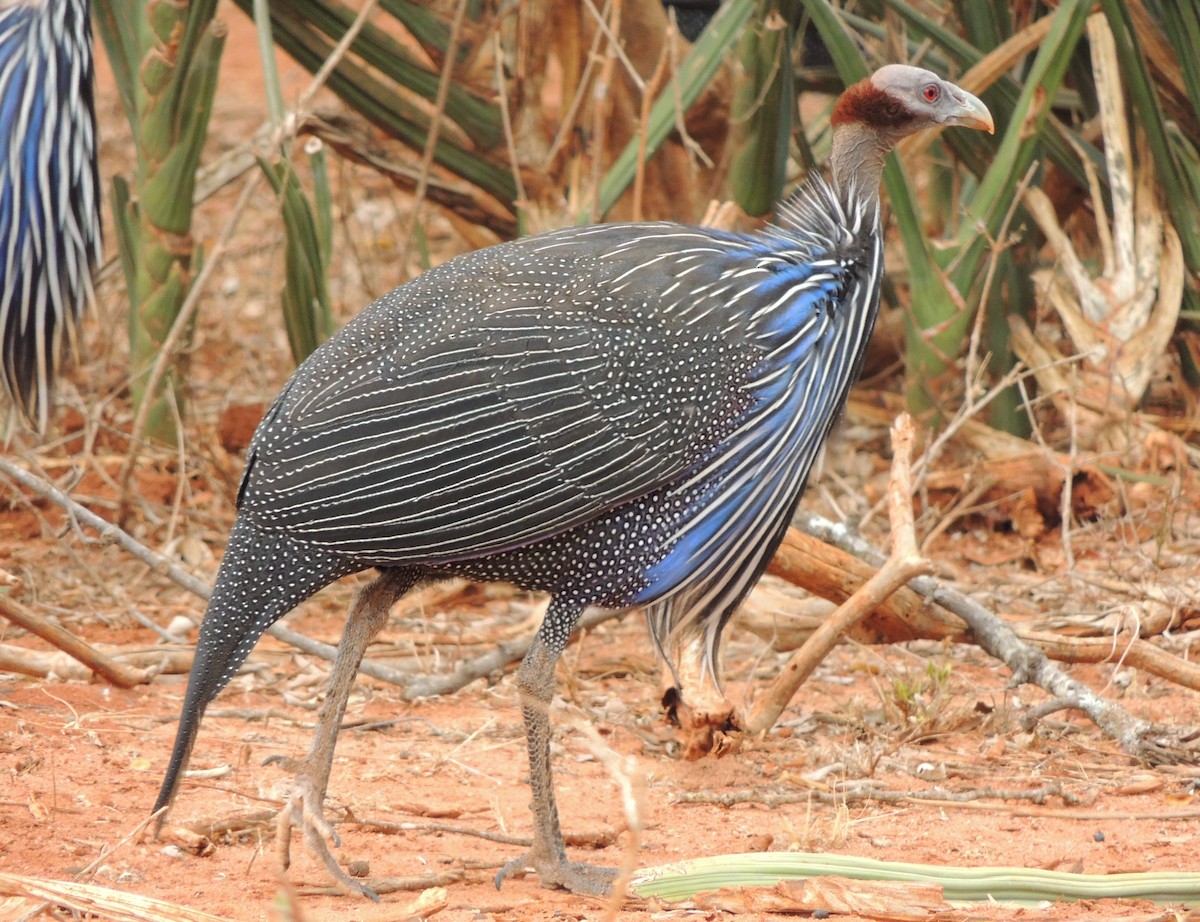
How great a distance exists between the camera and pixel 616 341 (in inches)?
111

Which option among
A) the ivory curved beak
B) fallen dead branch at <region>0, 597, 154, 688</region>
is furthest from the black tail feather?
the ivory curved beak

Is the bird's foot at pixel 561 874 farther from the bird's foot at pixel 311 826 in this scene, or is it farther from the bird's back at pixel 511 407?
the bird's back at pixel 511 407

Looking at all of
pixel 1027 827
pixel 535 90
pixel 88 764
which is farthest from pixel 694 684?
pixel 535 90

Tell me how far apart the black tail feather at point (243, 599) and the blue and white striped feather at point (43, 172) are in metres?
1.22

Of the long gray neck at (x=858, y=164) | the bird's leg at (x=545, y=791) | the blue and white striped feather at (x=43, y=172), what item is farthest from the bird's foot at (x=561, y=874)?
the blue and white striped feather at (x=43, y=172)

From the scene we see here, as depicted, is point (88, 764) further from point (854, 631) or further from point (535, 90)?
point (535, 90)

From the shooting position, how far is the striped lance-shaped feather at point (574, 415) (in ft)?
9.05

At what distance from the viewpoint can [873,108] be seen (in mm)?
3188

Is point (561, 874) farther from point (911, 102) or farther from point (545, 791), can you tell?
point (911, 102)

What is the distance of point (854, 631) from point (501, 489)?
137 cm

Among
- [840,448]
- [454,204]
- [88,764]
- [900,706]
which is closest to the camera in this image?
[88,764]

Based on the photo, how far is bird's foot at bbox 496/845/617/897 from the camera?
2.88m

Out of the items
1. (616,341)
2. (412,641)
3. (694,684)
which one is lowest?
(412,641)

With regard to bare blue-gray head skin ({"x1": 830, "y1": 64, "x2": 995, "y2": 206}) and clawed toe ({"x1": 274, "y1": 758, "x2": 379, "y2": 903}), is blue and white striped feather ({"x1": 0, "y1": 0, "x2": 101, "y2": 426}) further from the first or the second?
bare blue-gray head skin ({"x1": 830, "y1": 64, "x2": 995, "y2": 206})
